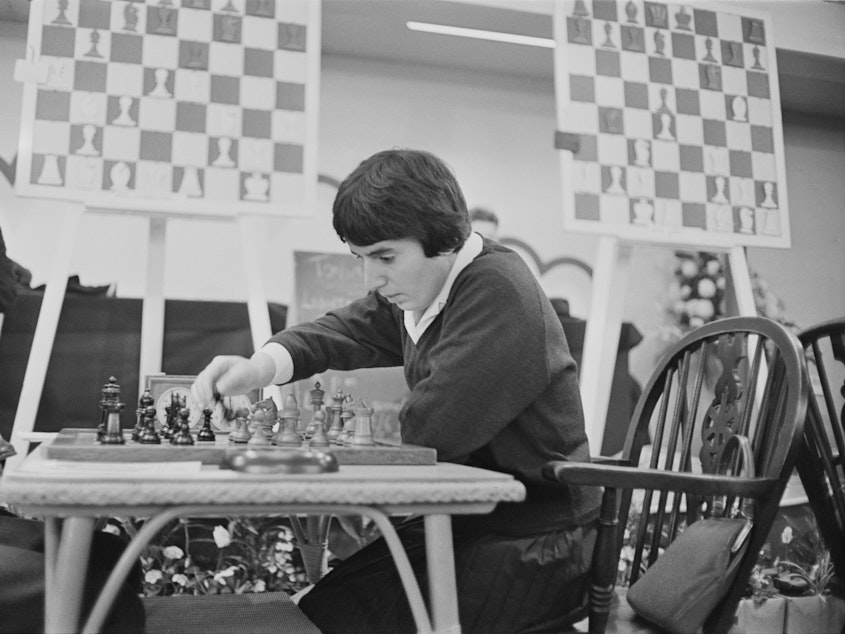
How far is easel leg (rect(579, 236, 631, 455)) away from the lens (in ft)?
9.37

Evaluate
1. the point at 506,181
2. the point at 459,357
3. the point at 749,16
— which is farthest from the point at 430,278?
the point at 506,181

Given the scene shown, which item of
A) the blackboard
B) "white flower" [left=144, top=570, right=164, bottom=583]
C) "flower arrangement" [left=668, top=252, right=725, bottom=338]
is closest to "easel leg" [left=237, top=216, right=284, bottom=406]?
"white flower" [left=144, top=570, right=164, bottom=583]

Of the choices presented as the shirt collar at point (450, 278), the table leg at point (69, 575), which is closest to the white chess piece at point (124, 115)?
the shirt collar at point (450, 278)

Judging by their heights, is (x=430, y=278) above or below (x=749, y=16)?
below

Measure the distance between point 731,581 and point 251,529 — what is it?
206 centimetres

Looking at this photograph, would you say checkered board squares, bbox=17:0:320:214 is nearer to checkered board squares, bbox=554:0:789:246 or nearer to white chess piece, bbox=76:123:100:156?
white chess piece, bbox=76:123:100:156

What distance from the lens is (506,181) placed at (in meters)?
4.74

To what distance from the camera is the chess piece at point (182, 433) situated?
1.24 metres

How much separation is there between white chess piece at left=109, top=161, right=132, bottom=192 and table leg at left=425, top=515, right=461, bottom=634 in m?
1.98

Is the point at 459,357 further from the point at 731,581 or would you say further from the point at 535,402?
the point at 731,581

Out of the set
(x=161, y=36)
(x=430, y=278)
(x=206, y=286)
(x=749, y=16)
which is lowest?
(x=430, y=278)

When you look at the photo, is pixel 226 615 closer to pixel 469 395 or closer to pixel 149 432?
pixel 149 432

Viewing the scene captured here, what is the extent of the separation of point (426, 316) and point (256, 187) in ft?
4.55

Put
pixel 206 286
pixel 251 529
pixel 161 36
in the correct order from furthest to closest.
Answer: pixel 206 286 < pixel 251 529 < pixel 161 36
